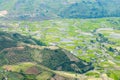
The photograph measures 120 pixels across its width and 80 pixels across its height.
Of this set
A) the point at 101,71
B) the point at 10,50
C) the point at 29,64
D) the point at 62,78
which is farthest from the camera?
the point at 101,71

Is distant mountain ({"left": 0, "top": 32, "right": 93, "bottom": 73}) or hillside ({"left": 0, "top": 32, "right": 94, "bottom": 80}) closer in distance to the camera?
hillside ({"left": 0, "top": 32, "right": 94, "bottom": 80})

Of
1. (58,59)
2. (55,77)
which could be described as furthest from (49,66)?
(55,77)

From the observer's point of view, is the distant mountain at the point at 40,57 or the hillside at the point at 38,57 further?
the distant mountain at the point at 40,57

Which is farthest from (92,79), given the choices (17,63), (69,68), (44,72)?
(17,63)

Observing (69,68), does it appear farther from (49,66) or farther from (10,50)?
(10,50)

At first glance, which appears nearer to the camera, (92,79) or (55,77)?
(55,77)

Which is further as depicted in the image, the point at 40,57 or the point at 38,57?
the point at 38,57

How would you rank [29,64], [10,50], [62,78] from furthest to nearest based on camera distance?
[10,50], [29,64], [62,78]

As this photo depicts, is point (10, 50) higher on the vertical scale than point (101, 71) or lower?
higher

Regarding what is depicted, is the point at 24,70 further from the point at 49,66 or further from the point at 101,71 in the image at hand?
the point at 101,71

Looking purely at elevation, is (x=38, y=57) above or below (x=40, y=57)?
below
